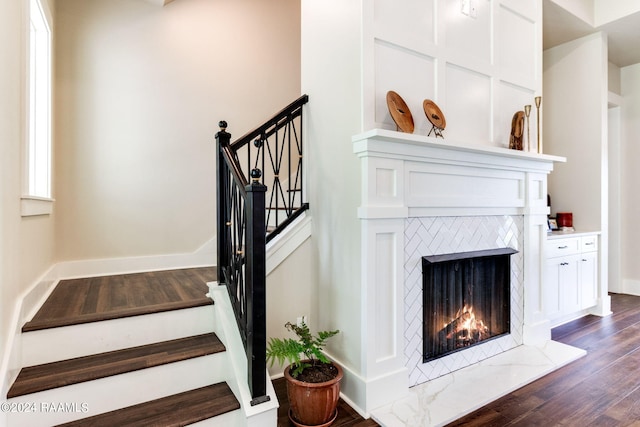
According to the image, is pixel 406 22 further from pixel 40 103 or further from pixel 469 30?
pixel 40 103

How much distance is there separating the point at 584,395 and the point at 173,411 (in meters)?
2.58

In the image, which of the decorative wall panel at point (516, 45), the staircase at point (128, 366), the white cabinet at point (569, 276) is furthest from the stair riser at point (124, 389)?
the decorative wall panel at point (516, 45)

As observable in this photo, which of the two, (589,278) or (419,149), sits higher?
(419,149)

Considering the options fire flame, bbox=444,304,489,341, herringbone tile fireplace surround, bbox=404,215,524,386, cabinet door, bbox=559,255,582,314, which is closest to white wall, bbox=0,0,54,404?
herringbone tile fireplace surround, bbox=404,215,524,386

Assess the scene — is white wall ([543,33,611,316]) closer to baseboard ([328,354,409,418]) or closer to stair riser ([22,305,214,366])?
baseboard ([328,354,409,418])

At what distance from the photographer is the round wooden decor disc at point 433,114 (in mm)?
2391

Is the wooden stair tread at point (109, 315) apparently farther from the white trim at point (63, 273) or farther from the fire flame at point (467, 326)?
the fire flame at point (467, 326)

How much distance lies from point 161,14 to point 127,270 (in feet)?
8.60

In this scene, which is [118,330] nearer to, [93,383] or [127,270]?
[93,383]

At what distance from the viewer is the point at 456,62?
2.62 meters

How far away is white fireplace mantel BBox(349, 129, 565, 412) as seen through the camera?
216cm

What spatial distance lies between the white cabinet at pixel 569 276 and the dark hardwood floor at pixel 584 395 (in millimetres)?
356

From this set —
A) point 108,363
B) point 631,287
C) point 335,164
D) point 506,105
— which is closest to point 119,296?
point 108,363

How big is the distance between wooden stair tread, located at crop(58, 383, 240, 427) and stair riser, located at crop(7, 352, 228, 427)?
0.04 m
